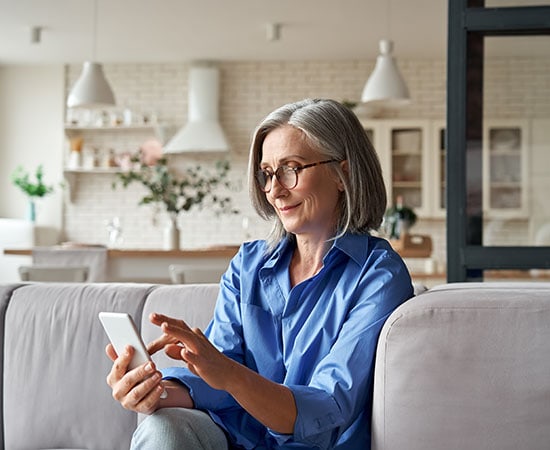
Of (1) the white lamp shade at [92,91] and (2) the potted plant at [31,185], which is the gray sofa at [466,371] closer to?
(1) the white lamp shade at [92,91]

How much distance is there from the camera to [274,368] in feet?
6.64

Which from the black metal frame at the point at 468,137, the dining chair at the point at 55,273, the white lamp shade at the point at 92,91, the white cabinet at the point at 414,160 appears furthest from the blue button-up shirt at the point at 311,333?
the white cabinet at the point at 414,160


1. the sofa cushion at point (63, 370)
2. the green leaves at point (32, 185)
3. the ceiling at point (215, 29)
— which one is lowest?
the sofa cushion at point (63, 370)

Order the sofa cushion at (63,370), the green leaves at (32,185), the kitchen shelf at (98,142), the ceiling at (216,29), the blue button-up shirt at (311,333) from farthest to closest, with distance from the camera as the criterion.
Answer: the kitchen shelf at (98,142), the green leaves at (32,185), the ceiling at (216,29), the sofa cushion at (63,370), the blue button-up shirt at (311,333)

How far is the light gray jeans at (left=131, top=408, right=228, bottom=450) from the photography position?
5.66 feet

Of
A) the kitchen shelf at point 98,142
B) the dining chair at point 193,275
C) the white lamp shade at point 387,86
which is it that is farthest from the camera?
the kitchen shelf at point 98,142

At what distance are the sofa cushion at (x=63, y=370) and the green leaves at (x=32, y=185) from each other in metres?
6.76

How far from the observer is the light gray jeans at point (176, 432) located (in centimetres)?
173

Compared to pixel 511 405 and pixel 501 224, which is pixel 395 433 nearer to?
pixel 511 405

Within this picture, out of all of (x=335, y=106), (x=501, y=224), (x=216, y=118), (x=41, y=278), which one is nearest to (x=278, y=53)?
(x=216, y=118)

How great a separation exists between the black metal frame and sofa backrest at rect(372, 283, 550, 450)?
95 centimetres

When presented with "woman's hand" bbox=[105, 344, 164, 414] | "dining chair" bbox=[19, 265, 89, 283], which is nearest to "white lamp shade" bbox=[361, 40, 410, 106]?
"dining chair" bbox=[19, 265, 89, 283]

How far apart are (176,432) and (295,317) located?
1.32 ft

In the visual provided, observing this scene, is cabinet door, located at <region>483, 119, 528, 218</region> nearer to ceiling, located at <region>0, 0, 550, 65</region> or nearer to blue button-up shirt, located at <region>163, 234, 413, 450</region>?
blue button-up shirt, located at <region>163, 234, 413, 450</region>
